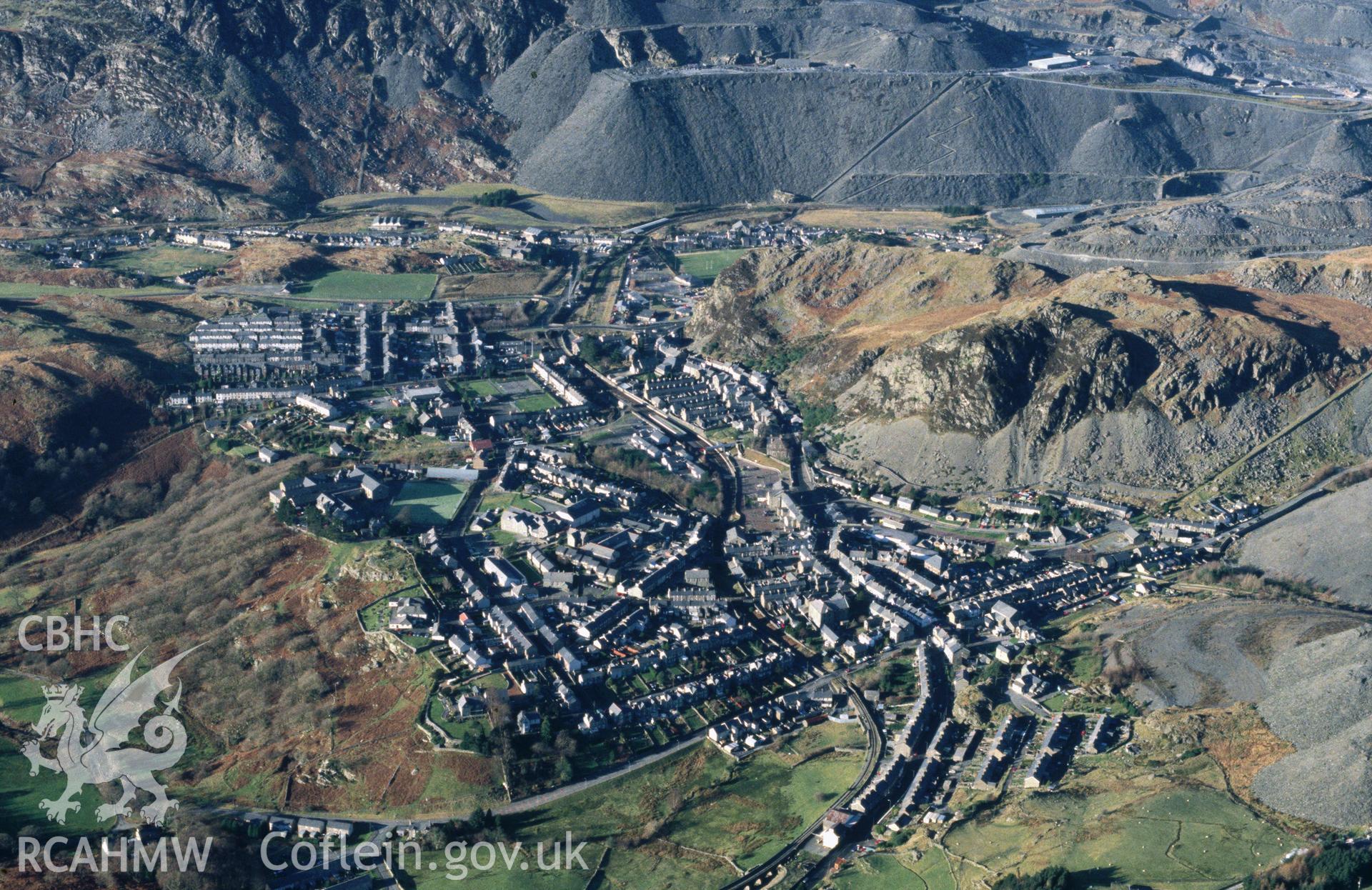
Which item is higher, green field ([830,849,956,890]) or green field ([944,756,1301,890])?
green field ([944,756,1301,890])

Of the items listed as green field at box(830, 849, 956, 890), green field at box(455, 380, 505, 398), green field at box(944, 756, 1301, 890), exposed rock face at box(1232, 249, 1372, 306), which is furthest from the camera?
exposed rock face at box(1232, 249, 1372, 306)

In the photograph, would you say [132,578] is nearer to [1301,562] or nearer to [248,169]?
[1301,562]

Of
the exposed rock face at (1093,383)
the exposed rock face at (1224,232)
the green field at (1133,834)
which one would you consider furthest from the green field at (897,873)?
the exposed rock face at (1224,232)

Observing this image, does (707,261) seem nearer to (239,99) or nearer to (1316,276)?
(1316,276)

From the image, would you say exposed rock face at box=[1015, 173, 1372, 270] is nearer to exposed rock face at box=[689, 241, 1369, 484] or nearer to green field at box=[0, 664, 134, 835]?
exposed rock face at box=[689, 241, 1369, 484]

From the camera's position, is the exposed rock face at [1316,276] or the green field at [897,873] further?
the exposed rock face at [1316,276]

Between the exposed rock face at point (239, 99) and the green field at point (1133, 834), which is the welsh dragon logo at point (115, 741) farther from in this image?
the exposed rock face at point (239, 99)

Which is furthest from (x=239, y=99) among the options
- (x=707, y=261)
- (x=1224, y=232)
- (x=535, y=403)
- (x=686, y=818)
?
(x=686, y=818)

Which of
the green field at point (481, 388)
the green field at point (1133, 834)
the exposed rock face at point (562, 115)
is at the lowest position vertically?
the green field at point (1133, 834)

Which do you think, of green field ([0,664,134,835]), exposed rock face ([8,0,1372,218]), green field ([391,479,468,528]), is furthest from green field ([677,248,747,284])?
green field ([0,664,134,835])
